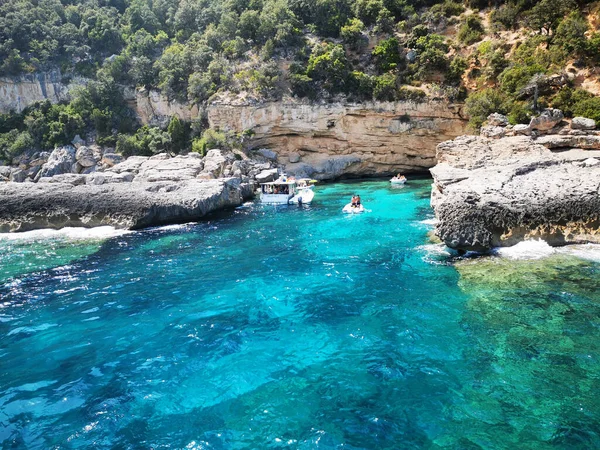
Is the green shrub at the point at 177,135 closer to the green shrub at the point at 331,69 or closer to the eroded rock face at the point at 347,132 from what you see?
the eroded rock face at the point at 347,132

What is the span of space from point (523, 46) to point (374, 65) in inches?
591

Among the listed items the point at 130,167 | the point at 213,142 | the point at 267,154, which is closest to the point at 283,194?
the point at 267,154

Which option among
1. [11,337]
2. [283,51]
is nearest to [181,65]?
[283,51]

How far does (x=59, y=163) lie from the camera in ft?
135

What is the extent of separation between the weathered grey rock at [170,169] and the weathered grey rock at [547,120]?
920 inches

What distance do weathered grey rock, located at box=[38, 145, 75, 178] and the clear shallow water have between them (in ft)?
89.0

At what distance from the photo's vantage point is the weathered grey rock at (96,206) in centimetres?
2389

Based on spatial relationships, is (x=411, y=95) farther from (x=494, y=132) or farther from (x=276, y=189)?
(x=276, y=189)

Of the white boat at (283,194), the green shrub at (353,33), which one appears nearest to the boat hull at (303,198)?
the white boat at (283,194)

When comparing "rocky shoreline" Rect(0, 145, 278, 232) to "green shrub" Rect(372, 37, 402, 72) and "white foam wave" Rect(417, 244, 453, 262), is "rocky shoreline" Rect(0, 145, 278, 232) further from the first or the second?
"green shrub" Rect(372, 37, 402, 72)

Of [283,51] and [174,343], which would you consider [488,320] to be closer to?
[174,343]

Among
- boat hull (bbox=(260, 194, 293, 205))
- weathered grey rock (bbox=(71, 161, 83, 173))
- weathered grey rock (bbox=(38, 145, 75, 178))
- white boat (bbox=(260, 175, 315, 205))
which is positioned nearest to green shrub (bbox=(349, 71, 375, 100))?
white boat (bbox=(260, 175, 315, 205))

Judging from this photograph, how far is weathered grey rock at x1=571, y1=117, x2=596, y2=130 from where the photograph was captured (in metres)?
20.9

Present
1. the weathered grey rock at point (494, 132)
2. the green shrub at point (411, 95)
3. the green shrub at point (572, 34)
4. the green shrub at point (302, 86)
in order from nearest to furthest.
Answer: the weathered grey rock at point (494, 132)
the green shrub at point (572, 34)
the green shrub at point (411, 95)
the green shrub at point (302, 86)
